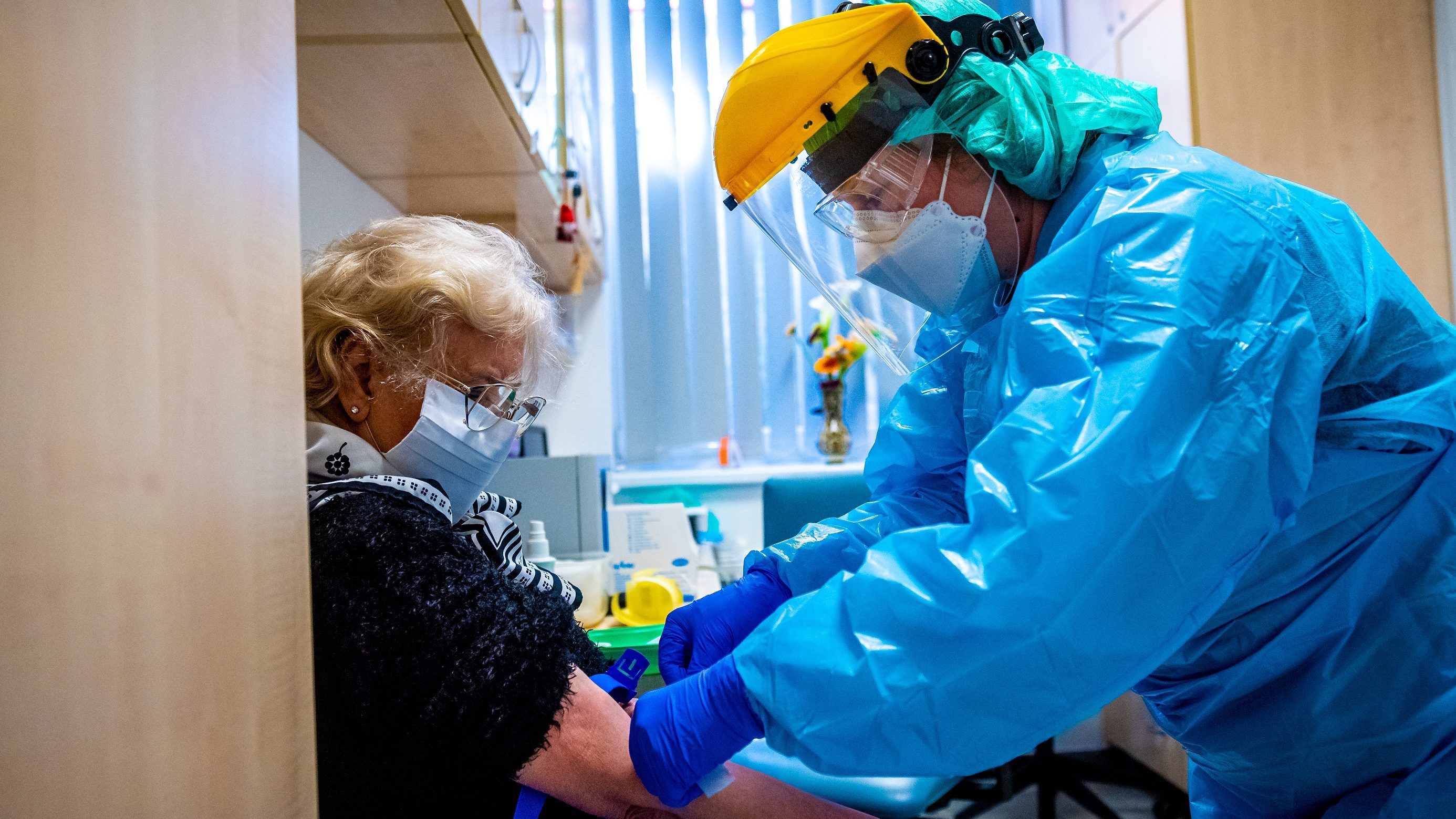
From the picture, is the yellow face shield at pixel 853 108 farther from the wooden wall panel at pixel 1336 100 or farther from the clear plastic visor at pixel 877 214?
the wooden wall panel at pixel 1336 100

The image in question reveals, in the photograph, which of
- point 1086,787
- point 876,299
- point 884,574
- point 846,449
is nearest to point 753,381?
point 846,449

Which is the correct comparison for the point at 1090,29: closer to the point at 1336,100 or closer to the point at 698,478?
the point at 1336,100

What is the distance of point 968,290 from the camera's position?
92 centimetres

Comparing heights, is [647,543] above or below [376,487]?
below

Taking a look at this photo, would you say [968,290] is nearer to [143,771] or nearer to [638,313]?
[143,771]

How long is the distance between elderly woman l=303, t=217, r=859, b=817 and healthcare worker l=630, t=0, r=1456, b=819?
4.1 inches

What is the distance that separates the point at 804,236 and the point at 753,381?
2152 mm

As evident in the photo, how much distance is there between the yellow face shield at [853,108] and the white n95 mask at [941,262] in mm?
14

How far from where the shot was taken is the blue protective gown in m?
0.58

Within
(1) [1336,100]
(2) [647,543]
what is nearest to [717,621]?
(2) [647,543]

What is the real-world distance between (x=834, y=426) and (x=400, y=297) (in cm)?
221

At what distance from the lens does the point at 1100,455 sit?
58 centimetres

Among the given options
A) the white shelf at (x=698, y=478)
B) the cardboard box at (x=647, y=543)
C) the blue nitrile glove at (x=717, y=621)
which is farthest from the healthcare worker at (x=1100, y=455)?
the white shelf at (x=698, y=478)

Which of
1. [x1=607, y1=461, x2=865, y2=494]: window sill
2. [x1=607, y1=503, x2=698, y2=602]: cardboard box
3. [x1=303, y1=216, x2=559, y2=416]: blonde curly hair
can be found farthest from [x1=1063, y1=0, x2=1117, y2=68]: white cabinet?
[x1=303, y1=216, x2=559, y2=416]: blonde curly hair
